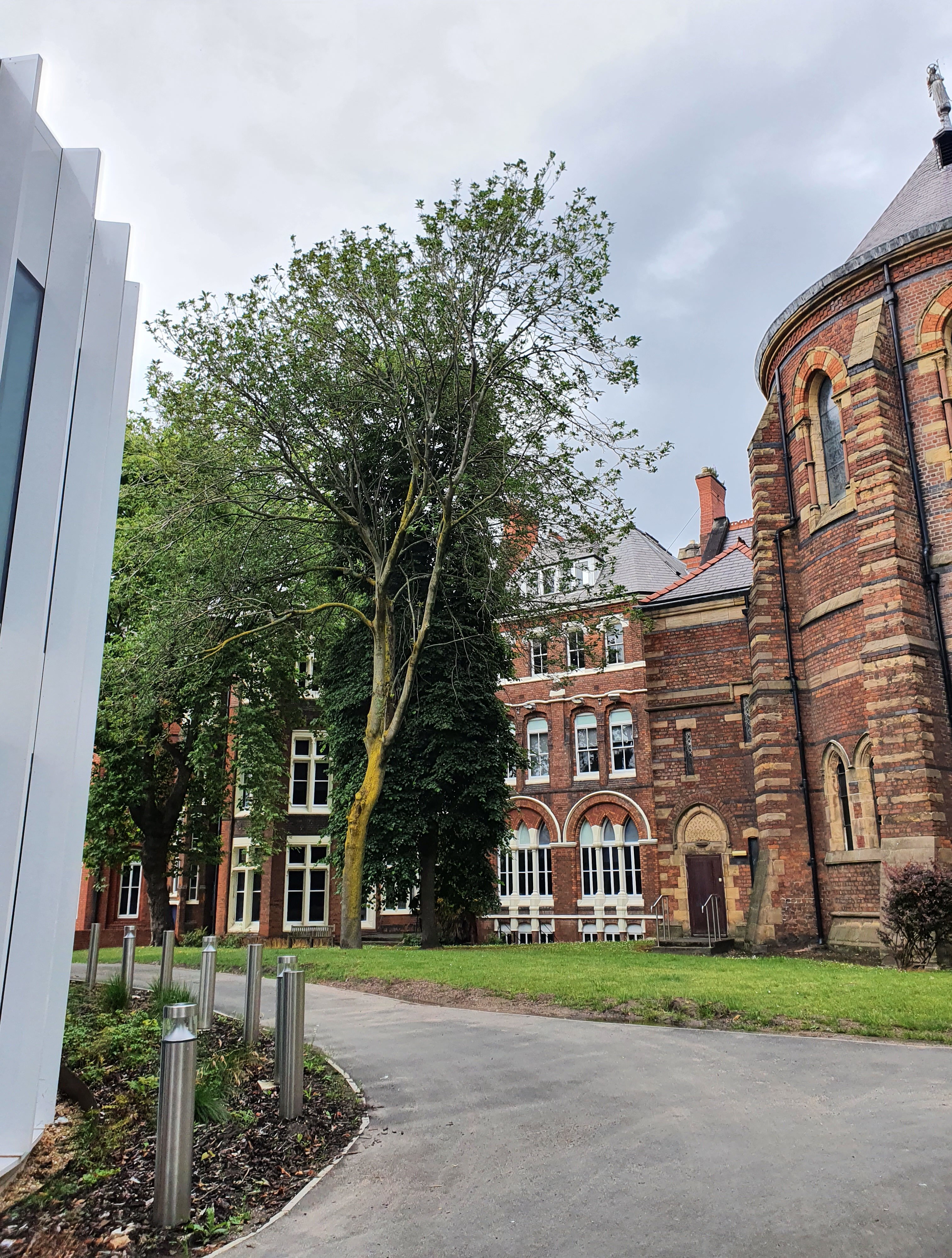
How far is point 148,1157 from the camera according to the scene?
4.87m

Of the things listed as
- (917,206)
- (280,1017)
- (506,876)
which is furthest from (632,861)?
(280,1017)

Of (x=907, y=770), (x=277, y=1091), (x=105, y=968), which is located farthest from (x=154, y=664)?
(x=907, y=770)

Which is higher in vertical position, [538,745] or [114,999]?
[538,745]

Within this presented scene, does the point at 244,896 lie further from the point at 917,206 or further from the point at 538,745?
the point at 917,206

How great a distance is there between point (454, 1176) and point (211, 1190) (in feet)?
3.96

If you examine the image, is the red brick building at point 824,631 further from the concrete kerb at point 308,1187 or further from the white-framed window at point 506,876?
the concrete kerb at point 308,1187

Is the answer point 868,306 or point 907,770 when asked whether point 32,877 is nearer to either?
point 907,770

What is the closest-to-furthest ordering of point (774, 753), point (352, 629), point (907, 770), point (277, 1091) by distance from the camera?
1. point (277, 1091)
2. point (907, 770)
3. point (774, 753)
4. point (352, 629)

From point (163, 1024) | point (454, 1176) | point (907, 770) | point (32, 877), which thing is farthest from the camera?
point (907, 770)

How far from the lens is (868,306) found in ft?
62.3

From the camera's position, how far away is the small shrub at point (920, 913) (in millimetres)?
14555

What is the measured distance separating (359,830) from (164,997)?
887 centimetres

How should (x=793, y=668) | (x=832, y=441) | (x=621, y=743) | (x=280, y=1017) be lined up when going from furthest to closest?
(x=621, y=743)
(x=793, y=668)
(x=832, y=441)
(x=280, y=1017)

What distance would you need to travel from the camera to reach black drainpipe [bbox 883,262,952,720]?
55.5 ft
